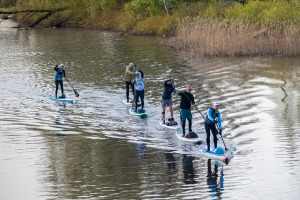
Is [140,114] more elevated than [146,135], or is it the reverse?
[140,114]

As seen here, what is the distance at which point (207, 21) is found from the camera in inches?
2044

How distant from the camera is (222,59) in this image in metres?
45.9

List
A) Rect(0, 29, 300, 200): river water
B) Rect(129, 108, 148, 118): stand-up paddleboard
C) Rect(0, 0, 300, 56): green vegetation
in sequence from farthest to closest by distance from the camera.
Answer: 1. Rect(0, 0, 300, 56): green vegetation
2. Rect(129, 108, 148, 118): stand-up paddleboard
3. Rect(0, 29, 300, 200): river water

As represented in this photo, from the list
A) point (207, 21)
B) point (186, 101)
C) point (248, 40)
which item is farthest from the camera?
point (207, 21)

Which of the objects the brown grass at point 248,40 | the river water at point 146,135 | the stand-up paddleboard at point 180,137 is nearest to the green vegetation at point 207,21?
the brown grass at point 248,40

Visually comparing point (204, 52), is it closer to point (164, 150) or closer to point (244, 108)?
point (244, 108)

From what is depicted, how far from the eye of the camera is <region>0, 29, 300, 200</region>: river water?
19219mm

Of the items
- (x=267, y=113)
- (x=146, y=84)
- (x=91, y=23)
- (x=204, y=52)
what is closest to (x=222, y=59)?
(x=204, y=52)

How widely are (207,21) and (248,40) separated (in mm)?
6427

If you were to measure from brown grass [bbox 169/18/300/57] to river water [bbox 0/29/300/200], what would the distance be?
1362 millimetres

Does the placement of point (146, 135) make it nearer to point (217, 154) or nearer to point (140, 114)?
point (140, 114)

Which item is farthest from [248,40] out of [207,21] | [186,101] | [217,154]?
[217,154]

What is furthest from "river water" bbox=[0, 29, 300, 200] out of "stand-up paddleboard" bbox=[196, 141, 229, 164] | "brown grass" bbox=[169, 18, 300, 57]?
"brown grass" bbox=[169, 18, 300, 57]

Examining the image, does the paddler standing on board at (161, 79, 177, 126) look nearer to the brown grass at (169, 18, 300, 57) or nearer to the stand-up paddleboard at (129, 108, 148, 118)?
the stand-up paddleboard at (129, 108, 148, 118)
